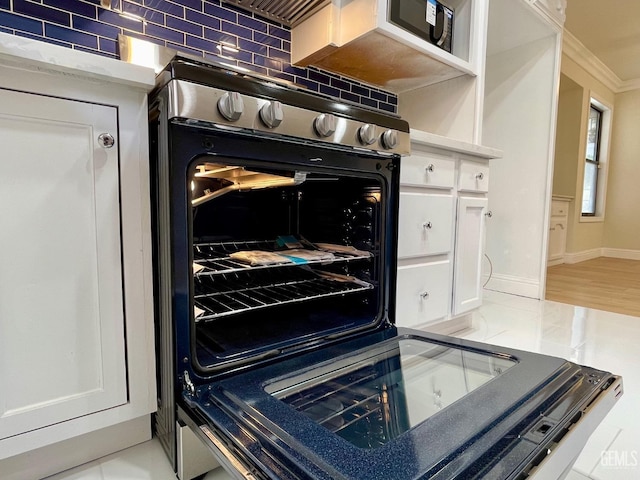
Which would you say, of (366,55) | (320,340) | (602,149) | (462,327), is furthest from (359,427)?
(602,149)

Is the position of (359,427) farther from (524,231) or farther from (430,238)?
(524,231)

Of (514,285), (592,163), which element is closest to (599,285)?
(514,285)

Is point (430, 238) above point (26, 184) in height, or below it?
below

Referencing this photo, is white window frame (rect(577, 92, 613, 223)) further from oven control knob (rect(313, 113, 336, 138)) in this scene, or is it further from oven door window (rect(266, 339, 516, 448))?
oven control knob (rect(313, 113, 336, 138))

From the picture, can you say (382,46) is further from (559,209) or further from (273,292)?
(559,209)

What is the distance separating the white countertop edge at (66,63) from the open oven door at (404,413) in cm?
65

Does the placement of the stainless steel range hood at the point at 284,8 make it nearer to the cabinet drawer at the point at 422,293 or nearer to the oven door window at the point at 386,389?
the cabinet drawer at the point at 422,293

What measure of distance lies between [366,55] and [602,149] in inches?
191

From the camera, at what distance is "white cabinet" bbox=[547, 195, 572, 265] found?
13.5 feet

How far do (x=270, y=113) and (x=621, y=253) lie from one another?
602cm

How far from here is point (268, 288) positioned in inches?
48.2

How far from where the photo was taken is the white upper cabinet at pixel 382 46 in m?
1.49

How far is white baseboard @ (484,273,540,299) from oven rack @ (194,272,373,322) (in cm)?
213

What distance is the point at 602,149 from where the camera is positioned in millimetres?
4926
